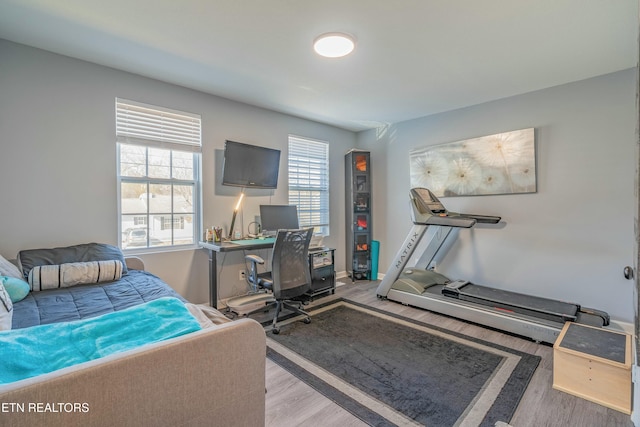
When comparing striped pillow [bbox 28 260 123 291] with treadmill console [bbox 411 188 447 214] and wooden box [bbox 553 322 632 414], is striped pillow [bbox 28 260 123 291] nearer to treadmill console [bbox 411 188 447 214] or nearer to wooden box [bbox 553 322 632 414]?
treadmill console [bbox 411 188 447 214]

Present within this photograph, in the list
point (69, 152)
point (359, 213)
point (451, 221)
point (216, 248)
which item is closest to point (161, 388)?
point (216, 248)

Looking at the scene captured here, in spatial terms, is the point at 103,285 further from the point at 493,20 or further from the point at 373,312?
the point at 493,20

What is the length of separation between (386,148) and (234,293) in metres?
3.30

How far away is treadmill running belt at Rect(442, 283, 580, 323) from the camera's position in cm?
275

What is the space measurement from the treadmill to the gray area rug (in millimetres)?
366

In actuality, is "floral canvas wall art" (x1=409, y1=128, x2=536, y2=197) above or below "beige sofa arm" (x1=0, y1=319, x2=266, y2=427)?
above

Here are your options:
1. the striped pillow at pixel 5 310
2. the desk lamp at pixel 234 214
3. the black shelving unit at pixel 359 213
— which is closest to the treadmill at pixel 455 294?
the black shelving unit at pixel 359 213

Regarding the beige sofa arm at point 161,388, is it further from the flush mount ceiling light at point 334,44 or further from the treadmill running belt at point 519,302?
the treadmill running belt at point 519,302

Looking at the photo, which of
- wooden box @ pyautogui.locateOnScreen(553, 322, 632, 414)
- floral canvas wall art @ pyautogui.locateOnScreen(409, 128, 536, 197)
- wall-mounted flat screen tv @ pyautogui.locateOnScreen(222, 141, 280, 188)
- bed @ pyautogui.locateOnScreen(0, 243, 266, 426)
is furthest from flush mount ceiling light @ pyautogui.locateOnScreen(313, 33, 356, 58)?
wooden box @ pyautogui.locateOnScreen(553, 322, 632, 414)

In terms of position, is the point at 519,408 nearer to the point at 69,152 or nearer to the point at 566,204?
the point at 566,204

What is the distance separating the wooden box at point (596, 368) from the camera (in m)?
1.81

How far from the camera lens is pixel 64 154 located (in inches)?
104

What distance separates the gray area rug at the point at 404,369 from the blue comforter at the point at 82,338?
123 cm

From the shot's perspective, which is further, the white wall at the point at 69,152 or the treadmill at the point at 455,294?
the treadmill at the point at 455,294
